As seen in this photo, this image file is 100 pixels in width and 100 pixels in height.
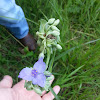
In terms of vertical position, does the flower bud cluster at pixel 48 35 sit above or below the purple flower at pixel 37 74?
above

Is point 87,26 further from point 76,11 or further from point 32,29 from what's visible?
point 32,29

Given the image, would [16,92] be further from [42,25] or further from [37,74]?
[42,25]

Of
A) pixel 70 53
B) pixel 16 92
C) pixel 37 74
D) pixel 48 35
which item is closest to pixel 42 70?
pixel 37 74

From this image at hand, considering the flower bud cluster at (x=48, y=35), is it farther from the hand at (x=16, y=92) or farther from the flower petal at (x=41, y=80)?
the hand at (x=16, y=92)

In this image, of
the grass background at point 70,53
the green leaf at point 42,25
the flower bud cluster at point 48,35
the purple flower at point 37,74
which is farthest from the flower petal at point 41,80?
the grass background at point 70,53

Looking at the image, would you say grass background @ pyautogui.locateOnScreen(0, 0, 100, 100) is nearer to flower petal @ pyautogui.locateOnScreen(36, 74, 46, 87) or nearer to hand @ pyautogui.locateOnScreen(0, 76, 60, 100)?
hand @ pyautogui.locateOnScreen(0, 76, 60, 100)

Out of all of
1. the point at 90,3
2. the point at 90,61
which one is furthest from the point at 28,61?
the point at 90,3
